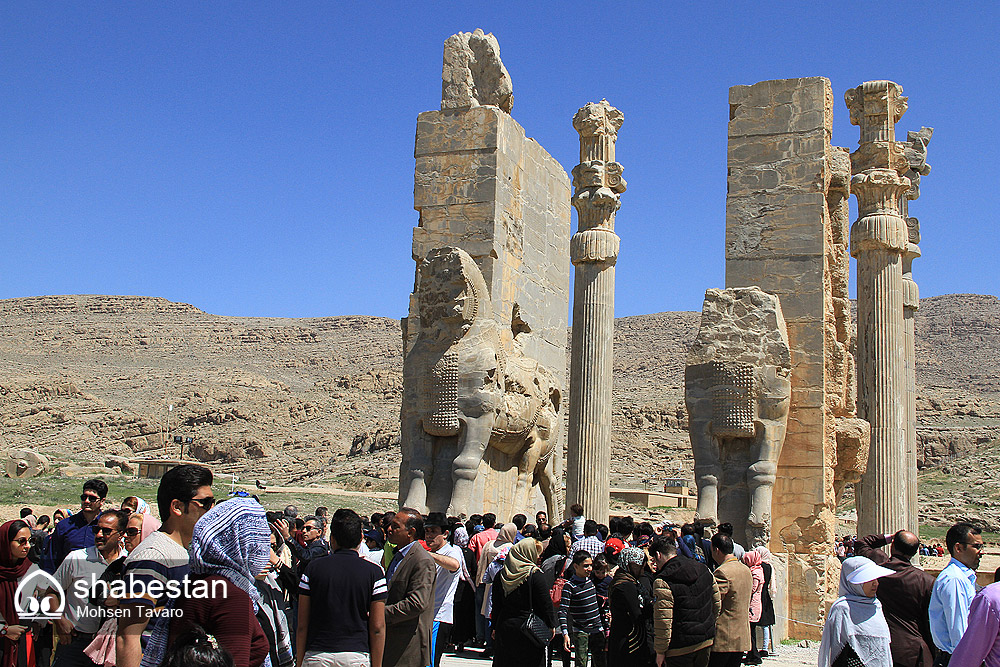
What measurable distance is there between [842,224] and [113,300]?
93.2m

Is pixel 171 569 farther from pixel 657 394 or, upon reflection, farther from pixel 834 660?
pixel 657 394

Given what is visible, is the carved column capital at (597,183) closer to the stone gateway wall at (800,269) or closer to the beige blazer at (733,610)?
the stone gateway wall at (800,269)

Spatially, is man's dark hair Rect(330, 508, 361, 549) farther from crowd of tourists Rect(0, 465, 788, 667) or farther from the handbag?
the handbag

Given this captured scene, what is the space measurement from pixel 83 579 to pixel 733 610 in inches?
128

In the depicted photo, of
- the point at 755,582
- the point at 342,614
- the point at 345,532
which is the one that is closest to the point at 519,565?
the point at 345,532

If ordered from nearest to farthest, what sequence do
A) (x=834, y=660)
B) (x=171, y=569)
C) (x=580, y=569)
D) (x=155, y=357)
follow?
(x=171, y=569) → (x=834, y=660) → (x=580, y=569) → (x=155, y=357)

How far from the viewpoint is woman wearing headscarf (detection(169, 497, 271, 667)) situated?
3.18m

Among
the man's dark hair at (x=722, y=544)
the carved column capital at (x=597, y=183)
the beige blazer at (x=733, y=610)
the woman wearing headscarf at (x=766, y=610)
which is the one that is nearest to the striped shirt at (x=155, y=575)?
the beige blazer at (x=733, y=610)

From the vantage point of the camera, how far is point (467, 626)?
28.9ft

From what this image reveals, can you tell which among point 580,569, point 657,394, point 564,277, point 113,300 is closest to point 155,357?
point 113,300

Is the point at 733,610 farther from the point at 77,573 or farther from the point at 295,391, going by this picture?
the point at 295,391

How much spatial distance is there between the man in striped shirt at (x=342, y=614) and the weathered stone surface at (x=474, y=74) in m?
7.96

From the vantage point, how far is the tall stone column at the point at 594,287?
41.0 feet

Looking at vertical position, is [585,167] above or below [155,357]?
below
